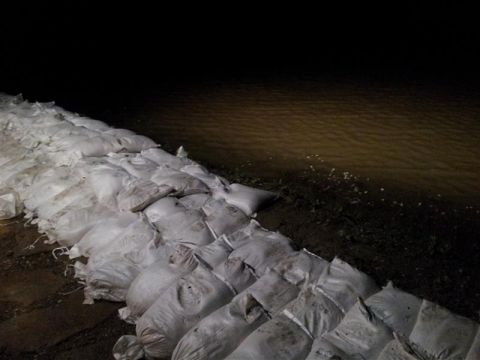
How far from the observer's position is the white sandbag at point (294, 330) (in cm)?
192

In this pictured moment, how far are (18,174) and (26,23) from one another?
13486 millimetres

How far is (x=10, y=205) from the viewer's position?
12.1ft

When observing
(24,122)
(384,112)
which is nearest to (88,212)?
(24,122)

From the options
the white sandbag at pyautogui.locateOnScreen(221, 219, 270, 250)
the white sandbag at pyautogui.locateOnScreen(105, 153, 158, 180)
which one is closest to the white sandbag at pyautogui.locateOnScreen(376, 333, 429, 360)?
the white sandbag at pyautogui.locateOnScreen(221, 219, 270, 250)

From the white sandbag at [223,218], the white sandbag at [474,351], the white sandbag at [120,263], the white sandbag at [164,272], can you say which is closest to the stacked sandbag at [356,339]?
the white sandbag at [474,351]

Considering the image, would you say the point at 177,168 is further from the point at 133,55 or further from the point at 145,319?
the point at 133,55

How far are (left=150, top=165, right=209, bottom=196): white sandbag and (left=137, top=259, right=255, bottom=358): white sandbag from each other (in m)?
1.10

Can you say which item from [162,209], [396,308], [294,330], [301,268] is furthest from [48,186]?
[396,308]

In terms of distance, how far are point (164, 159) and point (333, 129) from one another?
3149mm

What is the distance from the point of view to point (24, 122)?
4770 mm

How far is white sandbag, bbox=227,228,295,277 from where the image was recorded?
254 centimetres

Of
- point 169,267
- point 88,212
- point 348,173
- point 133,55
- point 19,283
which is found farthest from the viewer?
point 133,55

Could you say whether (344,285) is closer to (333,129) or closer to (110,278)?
(110,278)

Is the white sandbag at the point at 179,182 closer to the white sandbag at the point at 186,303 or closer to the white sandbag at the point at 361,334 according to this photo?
the white sandbag at the point at 186,303
